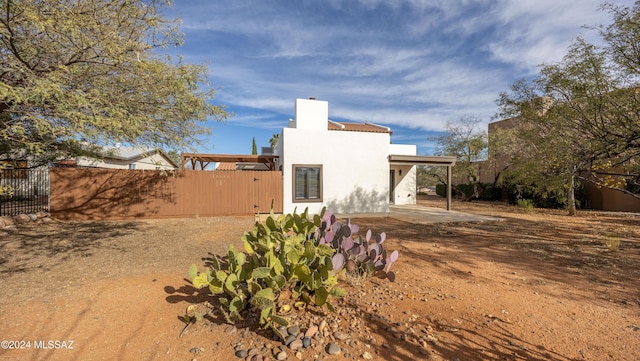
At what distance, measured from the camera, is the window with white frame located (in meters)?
10.7

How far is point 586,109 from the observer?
5816 mm

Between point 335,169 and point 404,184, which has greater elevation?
point 335,169

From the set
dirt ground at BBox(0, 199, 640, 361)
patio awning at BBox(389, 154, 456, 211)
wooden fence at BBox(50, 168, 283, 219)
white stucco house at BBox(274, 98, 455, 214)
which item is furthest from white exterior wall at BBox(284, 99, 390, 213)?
dirt ground at BBox(0, 199, 640, 361)

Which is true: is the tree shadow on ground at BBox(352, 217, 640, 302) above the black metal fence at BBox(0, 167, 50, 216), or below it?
below

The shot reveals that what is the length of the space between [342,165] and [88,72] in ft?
26.9

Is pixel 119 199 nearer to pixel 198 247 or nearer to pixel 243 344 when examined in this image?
pixel 198 247

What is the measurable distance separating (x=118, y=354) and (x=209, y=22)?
7.73 meters

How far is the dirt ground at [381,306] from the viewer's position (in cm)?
231

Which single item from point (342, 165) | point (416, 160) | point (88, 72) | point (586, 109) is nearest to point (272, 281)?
point (88, 72)

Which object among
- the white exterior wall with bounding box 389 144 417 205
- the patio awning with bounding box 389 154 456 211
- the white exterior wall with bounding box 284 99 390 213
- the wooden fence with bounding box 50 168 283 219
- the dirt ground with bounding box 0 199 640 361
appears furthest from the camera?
the white exterior wall with bounding box 389 144 417 205

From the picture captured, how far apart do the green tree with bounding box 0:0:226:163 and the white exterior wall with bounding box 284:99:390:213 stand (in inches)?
195

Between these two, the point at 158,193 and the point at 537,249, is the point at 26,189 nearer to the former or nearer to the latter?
the point at 158,193

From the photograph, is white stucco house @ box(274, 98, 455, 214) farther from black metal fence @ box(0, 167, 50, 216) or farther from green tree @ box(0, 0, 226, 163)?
black metal fence @ box(0, 167, 50, 216)

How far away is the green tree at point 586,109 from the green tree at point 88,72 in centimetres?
852
